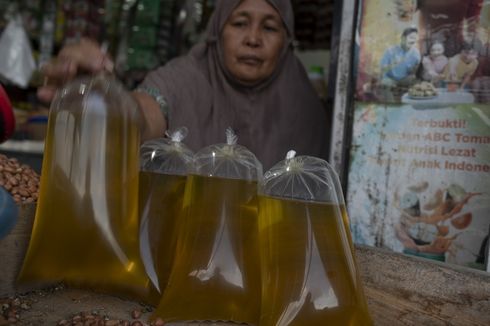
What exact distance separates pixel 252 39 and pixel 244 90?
0.80ft

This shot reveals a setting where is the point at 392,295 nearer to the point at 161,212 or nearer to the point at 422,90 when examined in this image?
the point at 161,212

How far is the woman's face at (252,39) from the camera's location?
1.91 m

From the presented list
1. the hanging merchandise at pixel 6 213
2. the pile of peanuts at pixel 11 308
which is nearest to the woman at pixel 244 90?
the pile of peanuts at pixel 11 308

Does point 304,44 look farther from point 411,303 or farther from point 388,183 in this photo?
point 411,303

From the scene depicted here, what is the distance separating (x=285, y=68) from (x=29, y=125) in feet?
6.61

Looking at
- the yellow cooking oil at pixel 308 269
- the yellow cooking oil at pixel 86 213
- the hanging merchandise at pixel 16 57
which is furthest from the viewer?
the hanging merchandise at pixel 16 57

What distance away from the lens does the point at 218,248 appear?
93 cm

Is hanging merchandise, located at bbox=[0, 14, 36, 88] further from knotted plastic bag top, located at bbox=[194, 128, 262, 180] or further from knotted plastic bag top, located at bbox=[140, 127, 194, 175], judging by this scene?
knotted plastic bag top, located at bbox=[194, 128, 262, 180]

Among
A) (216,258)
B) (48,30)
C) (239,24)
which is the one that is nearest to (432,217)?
(216,258)

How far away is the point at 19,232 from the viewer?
40.3 inches

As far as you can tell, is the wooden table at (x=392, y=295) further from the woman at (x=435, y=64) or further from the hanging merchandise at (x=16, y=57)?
the hanging merchandise at (x=16, y=57)

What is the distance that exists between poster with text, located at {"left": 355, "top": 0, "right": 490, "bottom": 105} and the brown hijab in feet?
1.76

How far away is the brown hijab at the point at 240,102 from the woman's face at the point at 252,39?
0.11 ft

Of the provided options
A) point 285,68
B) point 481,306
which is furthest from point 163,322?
point 285,68
